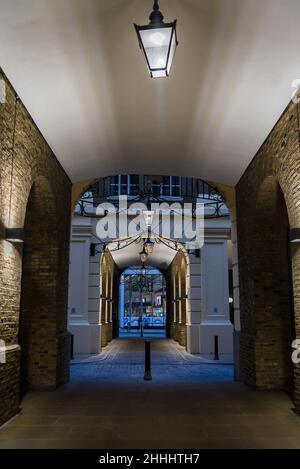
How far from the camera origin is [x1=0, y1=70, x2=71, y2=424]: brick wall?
5379 millimetres

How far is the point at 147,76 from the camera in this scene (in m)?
5.48

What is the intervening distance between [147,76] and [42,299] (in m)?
4.45

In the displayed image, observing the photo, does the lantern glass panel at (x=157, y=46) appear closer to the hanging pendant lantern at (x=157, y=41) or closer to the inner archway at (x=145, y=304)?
the hanging pendant lantern at (x=157, y=41)

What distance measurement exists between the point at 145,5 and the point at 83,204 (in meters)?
10.4

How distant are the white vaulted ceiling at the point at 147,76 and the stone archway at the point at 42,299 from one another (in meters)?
1.09

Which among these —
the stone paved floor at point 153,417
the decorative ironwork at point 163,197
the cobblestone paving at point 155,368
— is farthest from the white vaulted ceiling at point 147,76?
the decorative ironwork at point 163,197

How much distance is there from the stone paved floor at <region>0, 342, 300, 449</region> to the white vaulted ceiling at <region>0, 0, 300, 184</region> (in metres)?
4.19

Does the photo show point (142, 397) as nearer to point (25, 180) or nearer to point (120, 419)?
point (120, 419)

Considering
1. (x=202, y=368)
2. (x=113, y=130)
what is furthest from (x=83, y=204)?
(x=113, y=130)

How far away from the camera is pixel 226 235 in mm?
15031

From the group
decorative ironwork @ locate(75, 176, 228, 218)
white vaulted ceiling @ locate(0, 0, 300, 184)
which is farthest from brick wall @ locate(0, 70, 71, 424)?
decorative ironwork @ locate(75, 176, 228, 218)

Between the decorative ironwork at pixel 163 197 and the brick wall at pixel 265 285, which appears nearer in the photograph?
the brick wall at pixel 265 285

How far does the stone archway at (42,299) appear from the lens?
766cm

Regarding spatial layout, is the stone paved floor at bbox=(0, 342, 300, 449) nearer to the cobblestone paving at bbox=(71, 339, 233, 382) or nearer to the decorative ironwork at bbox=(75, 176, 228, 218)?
the cobblestone paving at bbox=(71, 339, 233, 382)
